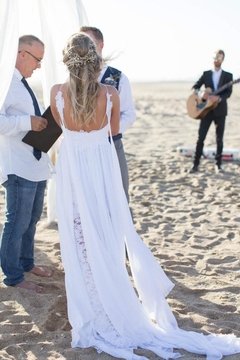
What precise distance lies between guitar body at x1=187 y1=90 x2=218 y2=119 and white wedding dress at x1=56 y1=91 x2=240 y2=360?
5486 mm

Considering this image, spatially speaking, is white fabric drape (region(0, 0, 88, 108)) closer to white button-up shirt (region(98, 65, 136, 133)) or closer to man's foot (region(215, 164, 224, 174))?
white button-up shirt (region(98, 65, 136, 133))

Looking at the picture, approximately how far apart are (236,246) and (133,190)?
9.09ft

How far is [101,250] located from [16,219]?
924mm

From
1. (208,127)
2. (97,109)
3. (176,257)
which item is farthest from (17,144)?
(208,127)

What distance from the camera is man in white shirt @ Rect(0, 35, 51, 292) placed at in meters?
4.06

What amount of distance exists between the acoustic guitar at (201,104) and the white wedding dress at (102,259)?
17.8ft

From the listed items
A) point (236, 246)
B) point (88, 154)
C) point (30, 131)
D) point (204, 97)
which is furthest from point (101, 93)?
point (204, 97)

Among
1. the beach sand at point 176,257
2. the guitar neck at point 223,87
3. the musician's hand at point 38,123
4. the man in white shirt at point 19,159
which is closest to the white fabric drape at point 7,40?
the man in white shirt at point 19,159

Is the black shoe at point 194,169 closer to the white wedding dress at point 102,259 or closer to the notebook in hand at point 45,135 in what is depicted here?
the notebook in hand at point 45,135

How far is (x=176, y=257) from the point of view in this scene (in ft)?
17.2

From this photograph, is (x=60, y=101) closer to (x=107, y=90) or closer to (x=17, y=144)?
(x=107, y=90)

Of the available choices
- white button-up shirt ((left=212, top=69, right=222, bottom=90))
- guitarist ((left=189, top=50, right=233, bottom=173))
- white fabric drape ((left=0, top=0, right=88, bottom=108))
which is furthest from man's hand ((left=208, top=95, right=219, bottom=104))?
white fabric drape ((left=0, top=0, right=88, bottom=108))

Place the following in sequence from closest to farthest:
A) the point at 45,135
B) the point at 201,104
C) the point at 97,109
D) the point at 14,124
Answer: the point at 97,109, the point at 14,124, the point at 45,135, the point at 201,104

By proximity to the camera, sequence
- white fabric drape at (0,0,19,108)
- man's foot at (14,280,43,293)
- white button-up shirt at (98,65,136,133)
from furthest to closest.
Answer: white button-up shirt at (98,65,136,133), man's foot at (14,280,43,293), white fabric drape at (0,0,19,108)
